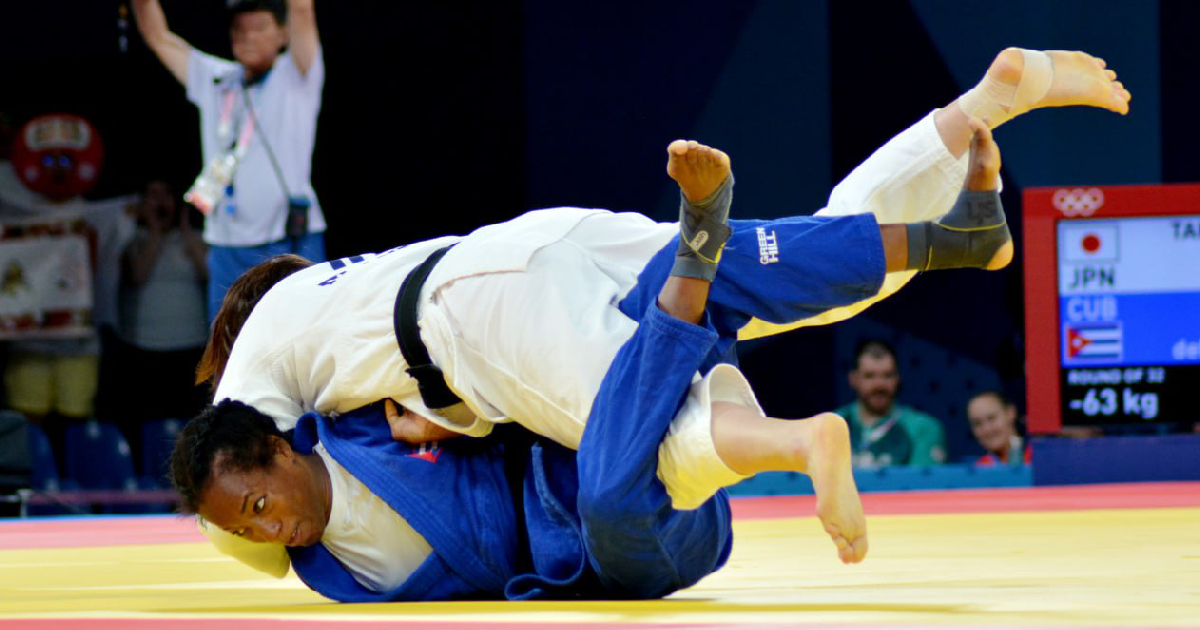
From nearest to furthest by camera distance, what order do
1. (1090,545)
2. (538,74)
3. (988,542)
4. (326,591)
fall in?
(326,591)
(1090,545)
(988,542)
(538,74)

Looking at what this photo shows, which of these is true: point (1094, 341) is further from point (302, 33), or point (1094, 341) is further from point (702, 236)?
point (702, 236)

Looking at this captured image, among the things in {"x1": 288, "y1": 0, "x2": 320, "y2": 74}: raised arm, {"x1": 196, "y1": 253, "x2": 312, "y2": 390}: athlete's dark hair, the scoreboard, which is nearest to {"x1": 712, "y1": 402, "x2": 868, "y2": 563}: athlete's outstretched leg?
{"x1": 196, "y1": 253, "x2": 312, "y2": 390}: athlete's dark hair

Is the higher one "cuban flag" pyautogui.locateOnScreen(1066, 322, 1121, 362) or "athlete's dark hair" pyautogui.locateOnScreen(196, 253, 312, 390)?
"athlete's dark hair" pyautogui.locateOnScreen(196, 253, 312, 390)

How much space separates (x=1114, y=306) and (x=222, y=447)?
3.14m

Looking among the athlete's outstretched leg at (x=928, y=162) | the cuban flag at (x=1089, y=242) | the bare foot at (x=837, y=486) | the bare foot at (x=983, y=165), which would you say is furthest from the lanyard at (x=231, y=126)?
the bare foot at (x=837, y=486)

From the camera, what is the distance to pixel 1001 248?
→ 7.01 feet

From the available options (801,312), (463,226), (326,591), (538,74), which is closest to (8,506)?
(463,226)

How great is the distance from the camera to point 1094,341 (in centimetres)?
449

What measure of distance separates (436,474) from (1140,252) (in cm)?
299

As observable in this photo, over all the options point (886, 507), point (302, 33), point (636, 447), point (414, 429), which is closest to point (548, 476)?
point (414, 429)

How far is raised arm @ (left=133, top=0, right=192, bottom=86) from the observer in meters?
5.12

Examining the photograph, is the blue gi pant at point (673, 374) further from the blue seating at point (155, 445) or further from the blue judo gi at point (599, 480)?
the blue seating at point (155, 445)

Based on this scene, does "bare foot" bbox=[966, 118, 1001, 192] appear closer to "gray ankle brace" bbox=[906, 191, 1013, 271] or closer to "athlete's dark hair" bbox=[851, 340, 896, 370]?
"gray ankle brace" bbox=[906, 191, 1013, 271]

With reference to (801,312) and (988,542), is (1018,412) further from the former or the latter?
(801,312)
